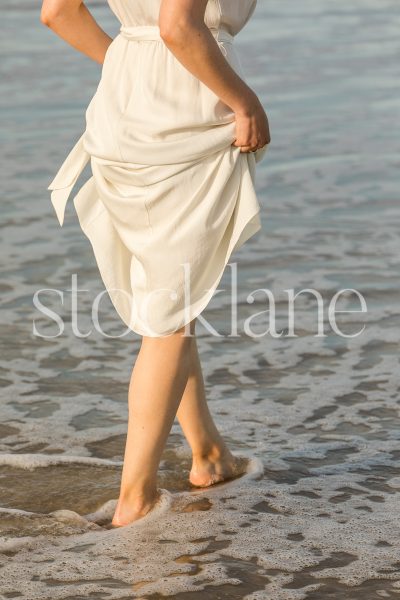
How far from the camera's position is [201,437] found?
4.01 m

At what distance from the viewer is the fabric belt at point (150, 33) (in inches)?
134

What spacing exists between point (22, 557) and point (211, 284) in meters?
0.98

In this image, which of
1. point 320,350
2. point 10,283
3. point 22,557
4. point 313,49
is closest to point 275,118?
point 313,49

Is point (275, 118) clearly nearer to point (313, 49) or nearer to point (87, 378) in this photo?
point (313, 49)

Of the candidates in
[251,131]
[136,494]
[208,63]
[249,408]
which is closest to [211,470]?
[136,494]

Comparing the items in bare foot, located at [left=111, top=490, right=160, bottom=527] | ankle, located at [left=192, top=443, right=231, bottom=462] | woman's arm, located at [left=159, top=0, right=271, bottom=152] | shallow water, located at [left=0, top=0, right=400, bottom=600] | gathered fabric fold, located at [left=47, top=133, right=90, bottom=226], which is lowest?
shallow water, located at [left=0, top=0, right=400, bottom=600]

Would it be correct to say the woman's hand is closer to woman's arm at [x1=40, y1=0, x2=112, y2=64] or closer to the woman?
the woman

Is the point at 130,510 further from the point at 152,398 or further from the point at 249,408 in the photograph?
the point at 249,408

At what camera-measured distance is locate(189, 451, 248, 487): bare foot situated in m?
4.10

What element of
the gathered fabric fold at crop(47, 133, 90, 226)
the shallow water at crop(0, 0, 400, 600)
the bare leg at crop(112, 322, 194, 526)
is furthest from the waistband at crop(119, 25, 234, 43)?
the shallow water at crop(0, 0, 400, 600)

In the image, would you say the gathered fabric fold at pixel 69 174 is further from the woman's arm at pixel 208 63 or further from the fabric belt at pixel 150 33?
the woman's arm at pixel 208 63

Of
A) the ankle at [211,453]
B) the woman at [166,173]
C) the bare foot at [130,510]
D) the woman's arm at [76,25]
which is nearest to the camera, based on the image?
the woman at [166,173]

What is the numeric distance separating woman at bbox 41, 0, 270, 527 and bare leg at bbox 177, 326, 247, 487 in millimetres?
171

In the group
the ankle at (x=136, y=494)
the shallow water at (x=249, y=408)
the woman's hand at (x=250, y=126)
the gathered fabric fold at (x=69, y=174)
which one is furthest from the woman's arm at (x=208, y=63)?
the shallow water at (x=249, y=408)
